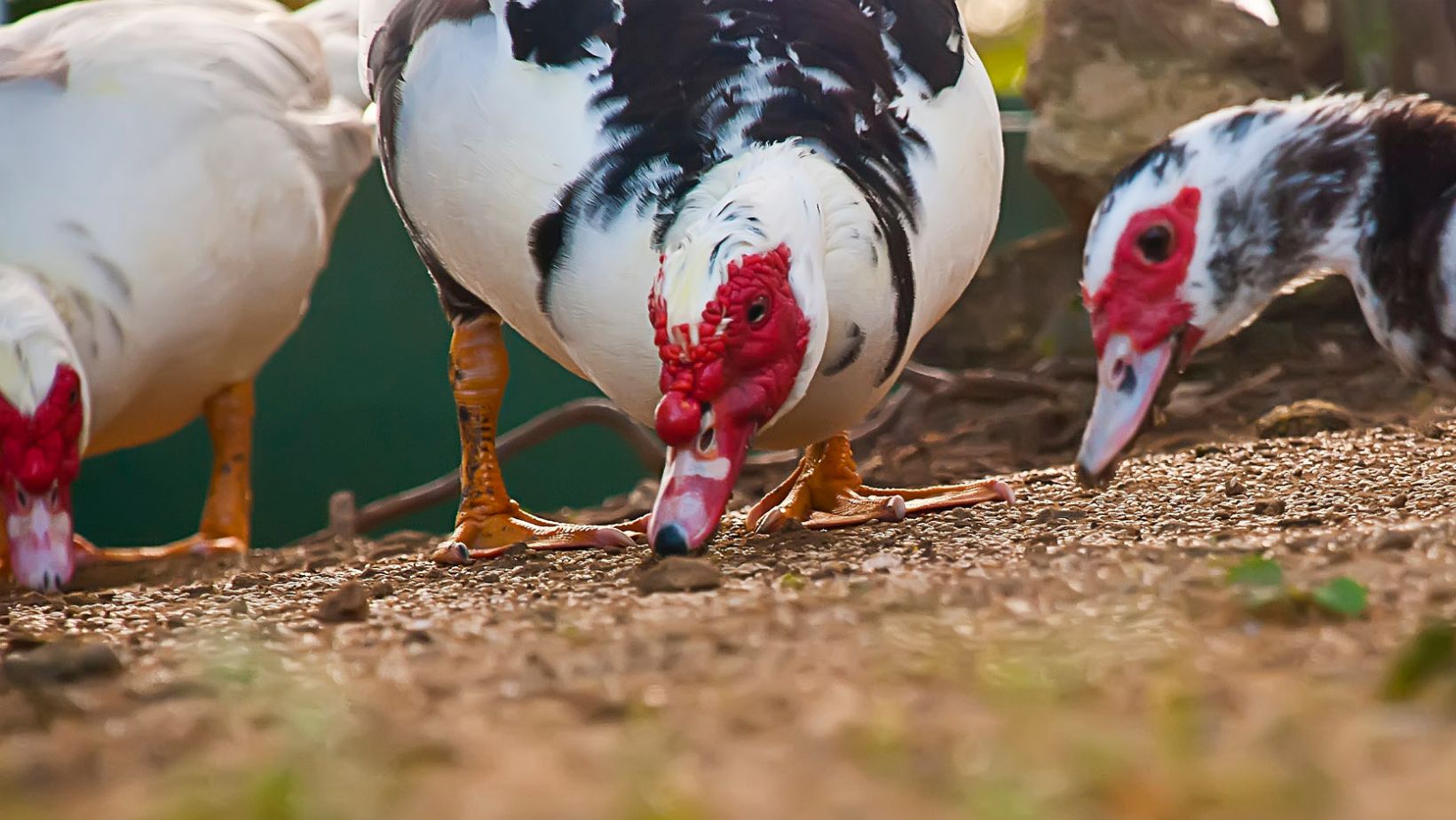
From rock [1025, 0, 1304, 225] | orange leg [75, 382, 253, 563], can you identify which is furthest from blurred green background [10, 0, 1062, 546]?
rock [1025, 0, 1304, 225]

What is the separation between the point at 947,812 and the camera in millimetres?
1140

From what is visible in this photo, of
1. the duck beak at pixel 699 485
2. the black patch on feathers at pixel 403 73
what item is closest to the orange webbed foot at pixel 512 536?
the black patch on feathers at pixel 403 73

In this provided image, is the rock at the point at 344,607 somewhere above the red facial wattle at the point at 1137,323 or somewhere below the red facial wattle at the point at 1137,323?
below

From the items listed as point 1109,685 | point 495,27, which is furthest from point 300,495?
point 1109,685

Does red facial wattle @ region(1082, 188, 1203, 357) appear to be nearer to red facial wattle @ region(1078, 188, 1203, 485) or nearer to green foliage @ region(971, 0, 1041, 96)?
red facial wattle @ region(1078, 188, 1203, 485)

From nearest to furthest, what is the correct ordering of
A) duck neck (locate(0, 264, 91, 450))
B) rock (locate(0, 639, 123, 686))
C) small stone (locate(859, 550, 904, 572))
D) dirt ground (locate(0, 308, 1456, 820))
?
dirt ground (locate(0, 308, 1456, 820))
rock (locate(0, 639, 123, 686))
small stone (locate(859, 550, 904, 572))
duck neck (locate(0, 264, 91, 450))

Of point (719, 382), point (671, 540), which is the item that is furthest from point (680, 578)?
point (719, 382)

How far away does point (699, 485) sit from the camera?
2619 millimetres

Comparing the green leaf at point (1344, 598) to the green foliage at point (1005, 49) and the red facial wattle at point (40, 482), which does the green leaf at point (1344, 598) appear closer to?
the red facial wattle at point (40, 482)

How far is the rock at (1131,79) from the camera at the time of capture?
5762 millimetres

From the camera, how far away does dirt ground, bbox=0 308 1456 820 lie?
3.88ft

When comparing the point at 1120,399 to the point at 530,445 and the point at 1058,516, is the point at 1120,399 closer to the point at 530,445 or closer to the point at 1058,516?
the point at 1058,516

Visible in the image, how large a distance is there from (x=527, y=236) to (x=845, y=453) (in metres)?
1.22

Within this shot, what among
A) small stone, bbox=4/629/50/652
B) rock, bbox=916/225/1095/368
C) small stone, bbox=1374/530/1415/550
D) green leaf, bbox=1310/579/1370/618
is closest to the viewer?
green leaf, bbox=1310/579/1370/618
